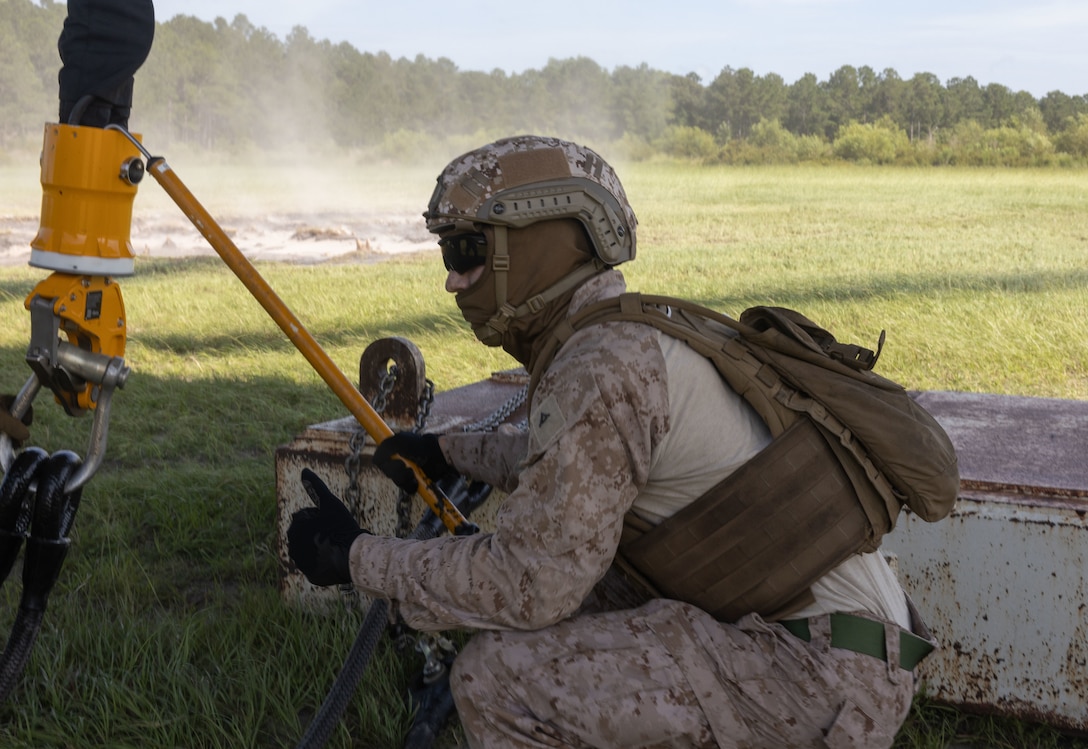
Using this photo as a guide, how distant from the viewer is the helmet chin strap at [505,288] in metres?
2.15

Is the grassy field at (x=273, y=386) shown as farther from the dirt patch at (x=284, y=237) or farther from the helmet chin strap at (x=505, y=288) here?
the dirt patch at (x=284, y=237)

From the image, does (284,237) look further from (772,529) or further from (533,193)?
(772,529)

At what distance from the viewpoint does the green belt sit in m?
2.05

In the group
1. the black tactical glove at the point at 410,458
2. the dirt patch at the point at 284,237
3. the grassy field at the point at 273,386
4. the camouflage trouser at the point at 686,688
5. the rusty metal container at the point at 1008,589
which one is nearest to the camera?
the camouflage trouser at the point at 686,688

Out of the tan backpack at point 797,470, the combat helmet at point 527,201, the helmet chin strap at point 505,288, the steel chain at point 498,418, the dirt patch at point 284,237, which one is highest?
the combat helmet at point 527,201

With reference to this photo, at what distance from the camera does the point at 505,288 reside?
7.13 ft

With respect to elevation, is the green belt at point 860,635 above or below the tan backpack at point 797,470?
below

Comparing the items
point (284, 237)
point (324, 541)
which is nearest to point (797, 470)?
point (324, 541)

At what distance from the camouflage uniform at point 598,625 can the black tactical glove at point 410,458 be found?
17.7 inches

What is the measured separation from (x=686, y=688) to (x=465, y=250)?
3.01 feet

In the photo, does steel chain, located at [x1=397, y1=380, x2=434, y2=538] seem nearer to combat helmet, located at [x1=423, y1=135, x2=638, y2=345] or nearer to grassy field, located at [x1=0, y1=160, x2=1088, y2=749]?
grassy field, located at [x1=0, y1=160, x2=1088, y2=749]

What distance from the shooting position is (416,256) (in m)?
14.6

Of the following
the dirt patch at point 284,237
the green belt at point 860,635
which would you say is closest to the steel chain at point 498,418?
the green belt at point 860,635

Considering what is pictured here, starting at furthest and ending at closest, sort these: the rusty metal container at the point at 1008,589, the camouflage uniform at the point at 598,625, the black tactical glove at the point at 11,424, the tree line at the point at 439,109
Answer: the tree line at the point at 439,109, the rusty metal container at the point at 1008,589, the black tactical glove at the point at 11,424, the camouflage uniform at the point at 598,625
